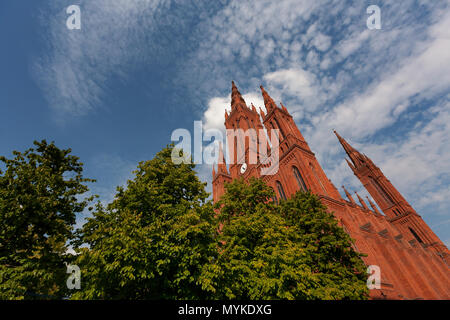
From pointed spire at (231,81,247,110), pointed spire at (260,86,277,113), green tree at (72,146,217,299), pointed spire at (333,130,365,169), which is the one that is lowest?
green tree at (72,146,217,299)

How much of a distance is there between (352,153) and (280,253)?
70.6 m

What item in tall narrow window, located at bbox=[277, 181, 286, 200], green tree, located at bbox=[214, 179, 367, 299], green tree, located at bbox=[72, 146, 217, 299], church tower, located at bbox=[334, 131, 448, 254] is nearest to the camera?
green tree, located at bbox=[72, 146, 217, 299]

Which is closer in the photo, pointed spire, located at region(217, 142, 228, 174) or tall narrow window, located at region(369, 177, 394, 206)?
pointed spire, located at region(217, 142, 228, 174)

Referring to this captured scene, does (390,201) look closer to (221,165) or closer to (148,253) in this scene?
(221,165)

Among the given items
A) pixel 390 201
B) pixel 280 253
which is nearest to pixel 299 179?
pixel 280 253

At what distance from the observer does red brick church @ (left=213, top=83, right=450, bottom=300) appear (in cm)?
2258

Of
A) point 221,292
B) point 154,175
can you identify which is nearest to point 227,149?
point 154,175

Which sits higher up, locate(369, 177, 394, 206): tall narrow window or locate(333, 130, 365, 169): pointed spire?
locate(333, 130, 365, 169): pointed spire

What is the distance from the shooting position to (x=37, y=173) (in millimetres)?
10148

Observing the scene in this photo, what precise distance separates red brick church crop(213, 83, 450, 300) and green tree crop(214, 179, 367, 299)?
3.37 meters

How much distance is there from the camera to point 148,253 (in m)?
7.37

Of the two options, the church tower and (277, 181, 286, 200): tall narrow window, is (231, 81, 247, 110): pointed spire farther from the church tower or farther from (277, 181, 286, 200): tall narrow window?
the church tower

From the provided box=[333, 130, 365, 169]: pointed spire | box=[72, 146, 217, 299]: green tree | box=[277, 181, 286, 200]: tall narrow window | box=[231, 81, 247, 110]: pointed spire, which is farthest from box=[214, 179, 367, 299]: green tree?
box=[333, 130, 365, 169]: pointed spire

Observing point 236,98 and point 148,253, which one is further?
point 236,98
